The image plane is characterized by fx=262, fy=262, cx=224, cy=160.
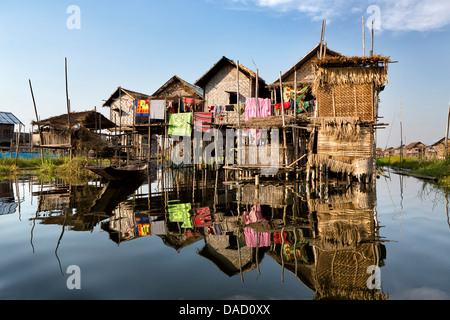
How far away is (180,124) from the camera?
65.8 feet

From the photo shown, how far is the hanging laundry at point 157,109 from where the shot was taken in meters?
20.6

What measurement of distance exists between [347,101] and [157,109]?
45.0ft

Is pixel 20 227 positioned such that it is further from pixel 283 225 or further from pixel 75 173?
pixel 75 173

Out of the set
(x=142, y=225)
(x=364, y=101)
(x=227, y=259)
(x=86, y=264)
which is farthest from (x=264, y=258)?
(x=364, y=101)

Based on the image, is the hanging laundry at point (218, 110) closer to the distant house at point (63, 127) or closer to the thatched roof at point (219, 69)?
the thatched roof at point (219, 69)

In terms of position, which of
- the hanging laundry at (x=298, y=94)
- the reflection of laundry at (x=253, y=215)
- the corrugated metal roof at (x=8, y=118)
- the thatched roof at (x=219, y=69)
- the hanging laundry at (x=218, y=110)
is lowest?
the reflection of laundry at (x=253, y=215)

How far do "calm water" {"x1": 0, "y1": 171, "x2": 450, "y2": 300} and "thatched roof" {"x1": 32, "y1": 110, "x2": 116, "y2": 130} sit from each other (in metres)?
9.96

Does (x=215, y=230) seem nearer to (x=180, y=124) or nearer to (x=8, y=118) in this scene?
(x=180, y=124)

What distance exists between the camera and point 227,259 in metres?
4.44

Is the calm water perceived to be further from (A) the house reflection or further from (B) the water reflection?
(A) the house reflection

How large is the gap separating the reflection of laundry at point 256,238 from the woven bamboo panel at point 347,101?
9834 mm

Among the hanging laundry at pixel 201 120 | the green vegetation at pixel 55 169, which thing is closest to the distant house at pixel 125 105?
the green vegetation at pixel 55 169

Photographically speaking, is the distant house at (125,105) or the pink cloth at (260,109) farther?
the distant house at (125,105)
